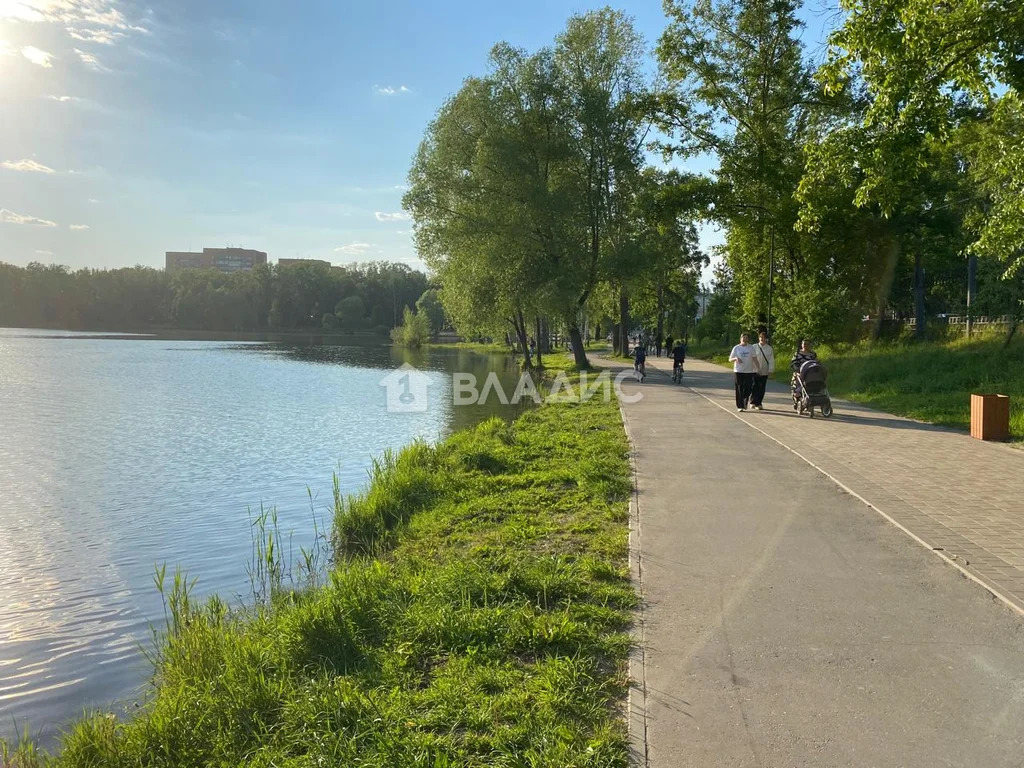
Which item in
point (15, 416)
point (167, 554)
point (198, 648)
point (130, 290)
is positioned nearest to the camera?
point (198, 648)

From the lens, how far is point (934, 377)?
19.9 m

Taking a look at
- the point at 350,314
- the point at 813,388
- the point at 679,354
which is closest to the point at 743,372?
the point at 813,388

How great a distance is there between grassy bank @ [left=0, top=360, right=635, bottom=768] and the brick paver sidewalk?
2.79 m

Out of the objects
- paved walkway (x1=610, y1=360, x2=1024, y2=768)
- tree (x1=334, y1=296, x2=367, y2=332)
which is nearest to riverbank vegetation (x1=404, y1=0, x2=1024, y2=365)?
paved walkway (x1=610, y1=360, x2=1024, y2=768)

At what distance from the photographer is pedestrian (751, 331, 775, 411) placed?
54.9 ft

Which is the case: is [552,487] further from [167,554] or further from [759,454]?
[167,554]

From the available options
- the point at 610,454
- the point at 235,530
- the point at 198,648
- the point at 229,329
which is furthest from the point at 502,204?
the point at 229,329

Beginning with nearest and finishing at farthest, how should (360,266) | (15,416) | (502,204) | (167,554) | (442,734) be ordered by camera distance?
(442,734) → (167,554) → (15,416) → (502,204) → (360,266)

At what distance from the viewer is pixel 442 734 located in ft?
11.7

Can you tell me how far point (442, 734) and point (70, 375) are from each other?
3641 cm

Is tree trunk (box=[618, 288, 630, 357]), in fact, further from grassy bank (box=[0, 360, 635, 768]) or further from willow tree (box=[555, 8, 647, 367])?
grassy bank (box=[0, 360, 635, 768])

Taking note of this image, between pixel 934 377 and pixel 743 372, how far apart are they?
21.6ft

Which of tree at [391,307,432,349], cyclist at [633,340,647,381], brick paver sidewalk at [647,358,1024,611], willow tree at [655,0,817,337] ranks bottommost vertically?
brick paver sidewalk at [647,358,1024,611]

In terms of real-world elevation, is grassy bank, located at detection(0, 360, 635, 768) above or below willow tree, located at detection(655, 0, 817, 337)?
below
